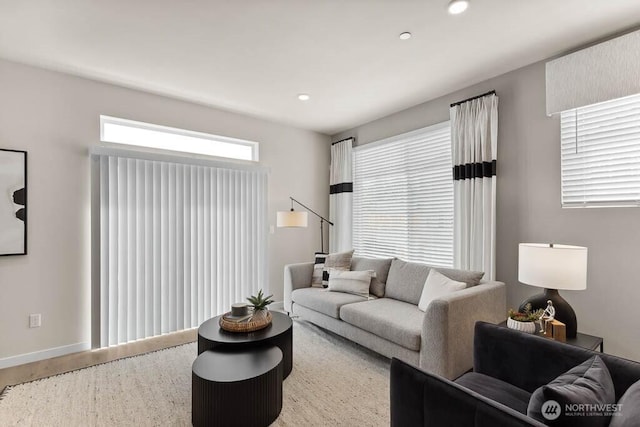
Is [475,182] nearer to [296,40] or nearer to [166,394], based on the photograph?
[296,40]

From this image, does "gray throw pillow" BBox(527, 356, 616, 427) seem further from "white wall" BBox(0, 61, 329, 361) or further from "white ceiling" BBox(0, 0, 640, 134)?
"white wall" BBox(0, 61, 329, 361)

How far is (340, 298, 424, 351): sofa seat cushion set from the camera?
2.43 m

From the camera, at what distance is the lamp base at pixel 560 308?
2113mm

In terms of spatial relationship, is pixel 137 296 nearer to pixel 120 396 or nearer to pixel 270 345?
pixel 120 396

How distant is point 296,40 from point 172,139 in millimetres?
2083

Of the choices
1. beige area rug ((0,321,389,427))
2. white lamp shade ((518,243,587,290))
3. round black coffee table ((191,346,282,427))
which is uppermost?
white lamp shade ((518,243,587,290))

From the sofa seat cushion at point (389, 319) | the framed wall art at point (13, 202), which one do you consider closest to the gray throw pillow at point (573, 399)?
the sofa seat cushion at point (389, 319)

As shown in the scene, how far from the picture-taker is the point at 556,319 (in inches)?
84.7

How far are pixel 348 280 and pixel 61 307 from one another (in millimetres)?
2825

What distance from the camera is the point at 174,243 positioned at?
3.55m

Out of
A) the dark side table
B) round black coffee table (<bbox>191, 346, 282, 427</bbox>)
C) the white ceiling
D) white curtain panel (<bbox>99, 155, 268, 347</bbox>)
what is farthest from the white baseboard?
the dark side table

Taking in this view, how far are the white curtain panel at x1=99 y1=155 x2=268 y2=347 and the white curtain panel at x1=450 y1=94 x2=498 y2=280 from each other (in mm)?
2448

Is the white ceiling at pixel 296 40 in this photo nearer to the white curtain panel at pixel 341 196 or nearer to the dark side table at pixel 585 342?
the white curtain panel at pixel 341 196

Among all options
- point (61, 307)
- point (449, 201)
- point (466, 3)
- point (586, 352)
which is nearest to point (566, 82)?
point (466, 3)
